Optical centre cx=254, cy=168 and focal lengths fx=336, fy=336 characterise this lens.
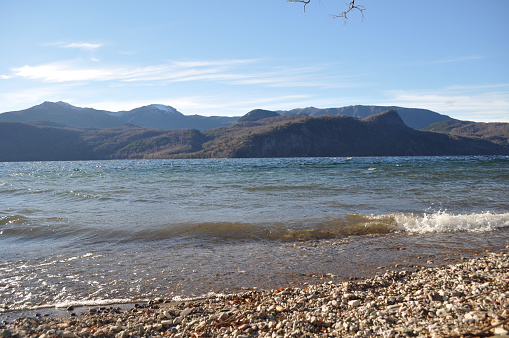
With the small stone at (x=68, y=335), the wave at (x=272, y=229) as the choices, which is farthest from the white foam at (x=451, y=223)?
the small stone at (x=68, y=335)

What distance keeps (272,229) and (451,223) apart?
6265 millimetres

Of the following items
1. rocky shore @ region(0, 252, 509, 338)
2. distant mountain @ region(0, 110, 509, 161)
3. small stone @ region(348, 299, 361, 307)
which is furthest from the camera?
distant mountain @ region(0, 110, 509, 161)

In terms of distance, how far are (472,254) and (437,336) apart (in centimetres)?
586

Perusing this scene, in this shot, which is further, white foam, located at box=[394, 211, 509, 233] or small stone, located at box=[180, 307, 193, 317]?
white foam, located at box=[394, 211, 509, 233]

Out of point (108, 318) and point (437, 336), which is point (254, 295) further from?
point (437, 336)

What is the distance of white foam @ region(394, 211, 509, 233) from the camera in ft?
36.9

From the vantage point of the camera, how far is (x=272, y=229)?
11.5 metres

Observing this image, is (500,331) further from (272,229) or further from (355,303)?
(272,229)

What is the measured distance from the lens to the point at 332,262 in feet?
25.9

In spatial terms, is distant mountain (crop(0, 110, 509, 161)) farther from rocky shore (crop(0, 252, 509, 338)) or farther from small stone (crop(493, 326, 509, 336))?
small stone (crop(493, 326, 509, 336))

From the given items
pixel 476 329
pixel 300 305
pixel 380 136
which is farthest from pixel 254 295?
pixel 380 136

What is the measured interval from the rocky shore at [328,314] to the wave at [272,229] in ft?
15.3

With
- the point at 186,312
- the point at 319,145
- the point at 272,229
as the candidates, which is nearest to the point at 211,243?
the point at 272,229

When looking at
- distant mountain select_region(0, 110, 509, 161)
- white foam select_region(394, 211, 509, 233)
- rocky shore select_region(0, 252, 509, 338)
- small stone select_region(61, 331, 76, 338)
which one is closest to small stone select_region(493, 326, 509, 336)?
rocky shore select_region(0, 252, 509, 338)
